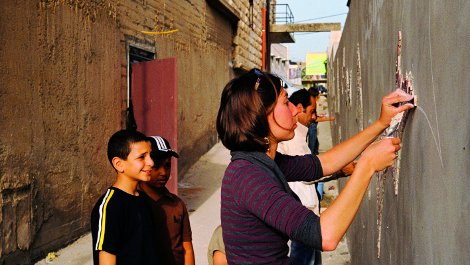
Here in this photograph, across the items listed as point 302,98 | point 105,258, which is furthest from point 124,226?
point 302,98

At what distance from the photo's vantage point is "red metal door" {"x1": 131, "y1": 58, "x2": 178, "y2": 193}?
7.13m

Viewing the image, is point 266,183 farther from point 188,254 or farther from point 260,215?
point 188,254

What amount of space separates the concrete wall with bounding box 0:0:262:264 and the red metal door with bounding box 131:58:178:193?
22 cm

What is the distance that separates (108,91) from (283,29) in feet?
50.6

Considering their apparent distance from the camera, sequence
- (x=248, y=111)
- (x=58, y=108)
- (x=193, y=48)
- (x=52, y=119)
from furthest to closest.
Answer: (x=193, y=48) → (x=58, y=108) → (x=52, y=119) → (x=248, y=111)

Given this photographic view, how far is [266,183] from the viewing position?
1.57m

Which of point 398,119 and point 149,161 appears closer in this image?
point 398,119

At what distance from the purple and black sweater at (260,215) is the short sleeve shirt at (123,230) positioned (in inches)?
33.1

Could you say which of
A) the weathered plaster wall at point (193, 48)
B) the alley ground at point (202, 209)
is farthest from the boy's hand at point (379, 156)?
the weathered plaster wall at point (193, 48)

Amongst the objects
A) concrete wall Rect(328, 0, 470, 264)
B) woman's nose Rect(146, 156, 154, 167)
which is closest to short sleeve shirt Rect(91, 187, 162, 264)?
woman's nose Rect(146, 156, 154, 167)

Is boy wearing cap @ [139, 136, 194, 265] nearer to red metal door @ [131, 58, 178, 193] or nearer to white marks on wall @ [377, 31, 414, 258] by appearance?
white marks on wall @ [377, 31, 414, 258]

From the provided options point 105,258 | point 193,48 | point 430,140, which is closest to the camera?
point 430,140

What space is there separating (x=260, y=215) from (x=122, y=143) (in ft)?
5.12

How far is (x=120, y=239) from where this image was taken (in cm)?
246
